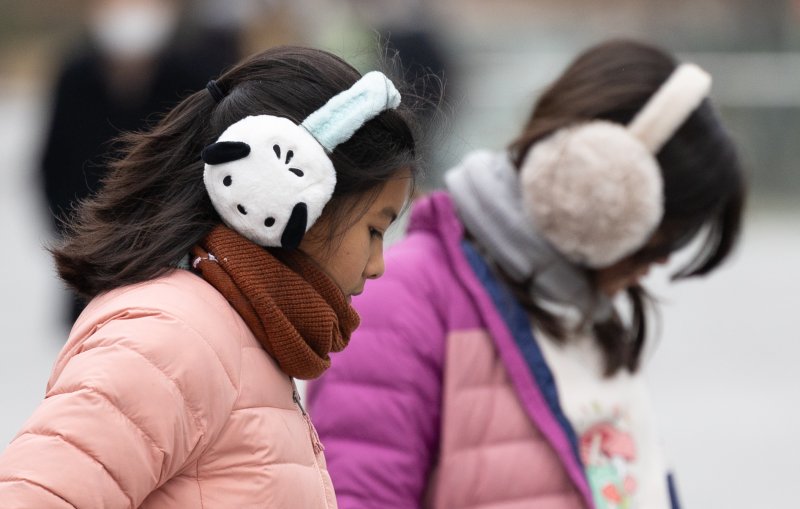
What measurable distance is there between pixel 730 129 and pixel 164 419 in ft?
5.46

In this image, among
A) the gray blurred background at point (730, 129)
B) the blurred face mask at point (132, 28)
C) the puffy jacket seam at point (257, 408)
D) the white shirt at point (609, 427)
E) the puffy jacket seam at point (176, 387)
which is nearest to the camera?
the puffy jacket seam at point (176, 387)

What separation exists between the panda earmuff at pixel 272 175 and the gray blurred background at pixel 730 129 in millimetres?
347

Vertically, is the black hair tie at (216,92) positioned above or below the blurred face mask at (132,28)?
above

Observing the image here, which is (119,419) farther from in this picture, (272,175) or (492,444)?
(492,444)

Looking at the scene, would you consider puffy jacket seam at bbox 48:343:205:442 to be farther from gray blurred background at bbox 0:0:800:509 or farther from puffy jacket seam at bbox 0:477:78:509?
gray blurred background at bbox 0:0:800:509

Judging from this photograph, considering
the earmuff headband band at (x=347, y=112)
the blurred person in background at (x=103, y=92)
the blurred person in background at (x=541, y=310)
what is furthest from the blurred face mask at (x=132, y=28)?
the earmuff headband band at (x=347, y=112)

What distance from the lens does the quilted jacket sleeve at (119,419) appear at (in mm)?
1532

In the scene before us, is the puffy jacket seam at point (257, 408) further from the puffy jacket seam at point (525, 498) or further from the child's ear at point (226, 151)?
the puffy jacket seam at point (525, 498)

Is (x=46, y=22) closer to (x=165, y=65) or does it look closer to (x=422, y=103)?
(x=165, y=65)

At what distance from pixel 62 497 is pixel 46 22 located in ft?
59.0

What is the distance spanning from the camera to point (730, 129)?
115 inches

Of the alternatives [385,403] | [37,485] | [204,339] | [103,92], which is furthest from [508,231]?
[103,92]

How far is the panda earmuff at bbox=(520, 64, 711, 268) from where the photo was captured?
2.63m

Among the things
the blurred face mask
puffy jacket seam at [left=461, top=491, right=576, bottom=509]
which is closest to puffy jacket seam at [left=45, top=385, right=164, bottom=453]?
puffy jacket seam at [left=461, top=491, right=576, bottom=509]
